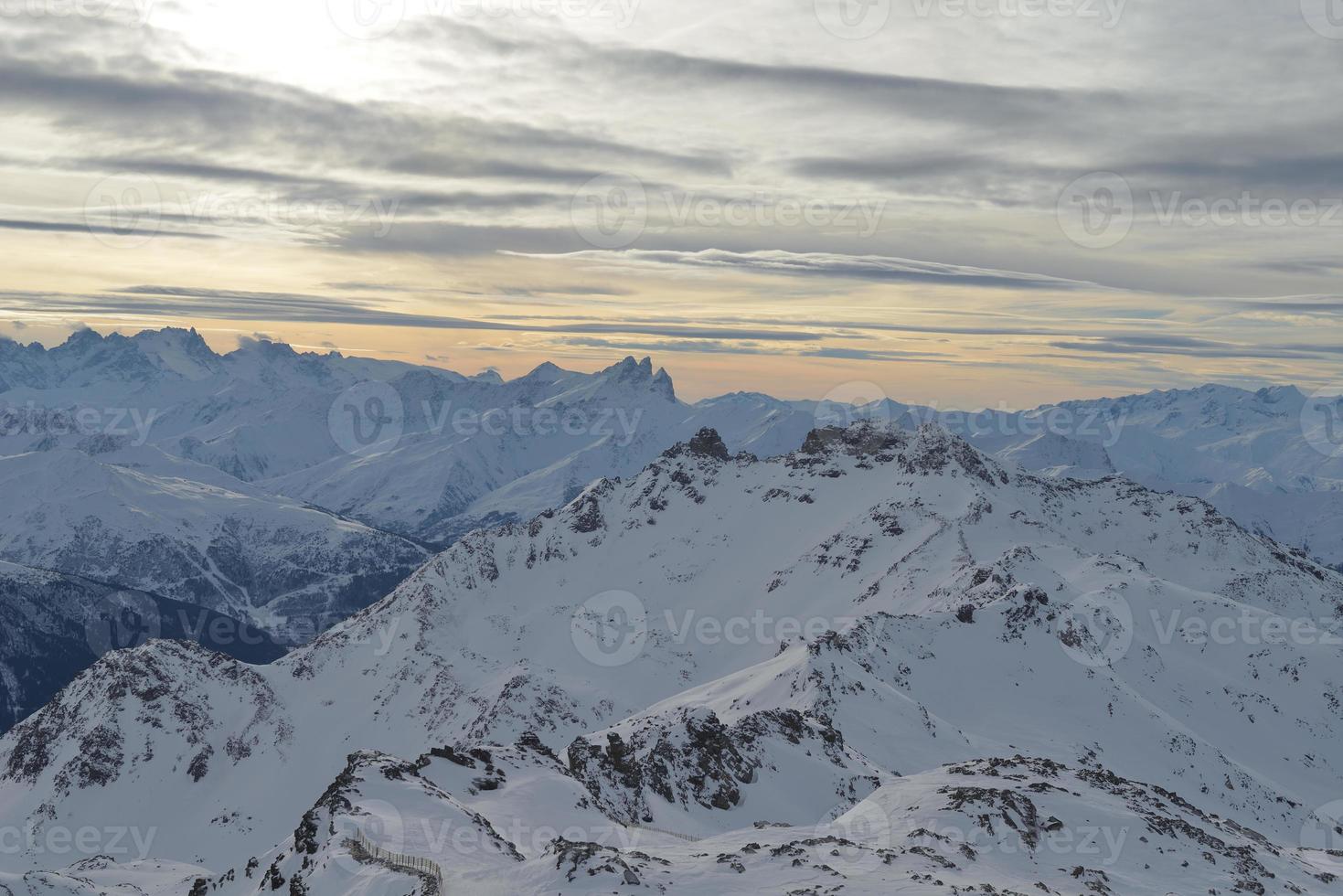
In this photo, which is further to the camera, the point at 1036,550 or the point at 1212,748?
the point at 1036,550

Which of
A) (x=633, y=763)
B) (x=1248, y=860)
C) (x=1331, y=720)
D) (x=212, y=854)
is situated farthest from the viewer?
(x=212, y=854)

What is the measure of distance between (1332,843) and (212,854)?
546 ft

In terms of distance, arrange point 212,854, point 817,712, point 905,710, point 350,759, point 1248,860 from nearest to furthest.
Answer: point 1248,860
point 350,759
point 817,712
point 905,710
point 212,854

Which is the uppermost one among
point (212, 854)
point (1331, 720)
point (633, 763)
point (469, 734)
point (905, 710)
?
point (633, 763)

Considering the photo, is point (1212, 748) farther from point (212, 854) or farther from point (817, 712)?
point (212, 854)

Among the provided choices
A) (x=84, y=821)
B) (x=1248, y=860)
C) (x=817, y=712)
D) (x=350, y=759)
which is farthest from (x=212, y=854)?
(x=1248, y=860)

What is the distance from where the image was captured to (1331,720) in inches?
5920

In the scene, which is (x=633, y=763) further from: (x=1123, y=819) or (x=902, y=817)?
(x=1123, y=819)

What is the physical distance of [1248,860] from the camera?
55812mm

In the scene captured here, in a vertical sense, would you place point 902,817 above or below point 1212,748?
above

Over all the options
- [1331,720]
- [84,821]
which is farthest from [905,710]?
[84,821]

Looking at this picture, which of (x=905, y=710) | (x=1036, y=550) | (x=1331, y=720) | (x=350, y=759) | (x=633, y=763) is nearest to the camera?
(x=350, y=759)

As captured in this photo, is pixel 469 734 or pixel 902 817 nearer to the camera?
pixel 902 817

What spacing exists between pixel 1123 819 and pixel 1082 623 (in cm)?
9971
